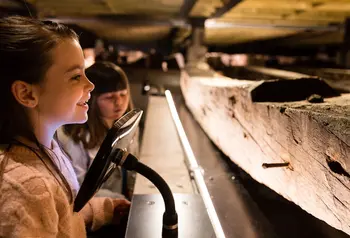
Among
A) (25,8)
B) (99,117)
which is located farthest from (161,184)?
(25,8)

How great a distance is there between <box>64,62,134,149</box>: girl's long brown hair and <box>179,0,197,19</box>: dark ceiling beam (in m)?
2.35

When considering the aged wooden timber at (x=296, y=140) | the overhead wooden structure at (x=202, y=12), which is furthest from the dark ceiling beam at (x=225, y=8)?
the aged wooden timber at (x=296, y=140)

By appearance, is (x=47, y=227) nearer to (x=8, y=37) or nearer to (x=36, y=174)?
(x=36, y=174)

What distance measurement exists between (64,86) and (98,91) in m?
1.61

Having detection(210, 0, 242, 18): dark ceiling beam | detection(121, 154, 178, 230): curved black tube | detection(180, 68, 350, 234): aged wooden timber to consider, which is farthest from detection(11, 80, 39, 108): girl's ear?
detection(210, 0, 242, 18): dark ceiling beam

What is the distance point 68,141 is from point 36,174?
5.02 feet

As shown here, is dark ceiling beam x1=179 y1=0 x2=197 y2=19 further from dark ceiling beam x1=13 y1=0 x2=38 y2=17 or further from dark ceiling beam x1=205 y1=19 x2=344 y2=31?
dark ceiling beam x1=13 y1=0 x2=38 y2=17

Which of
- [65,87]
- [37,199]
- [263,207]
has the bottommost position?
[263,207]

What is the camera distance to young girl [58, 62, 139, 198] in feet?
9.23

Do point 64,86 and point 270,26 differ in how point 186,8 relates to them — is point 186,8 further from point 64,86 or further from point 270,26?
point 64,86

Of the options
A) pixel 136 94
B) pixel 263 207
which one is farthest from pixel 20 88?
pixel 136 94

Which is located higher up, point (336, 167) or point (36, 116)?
point (36, 116)

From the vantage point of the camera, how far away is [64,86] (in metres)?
1.38

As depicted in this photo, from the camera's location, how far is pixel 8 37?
4.07ft
